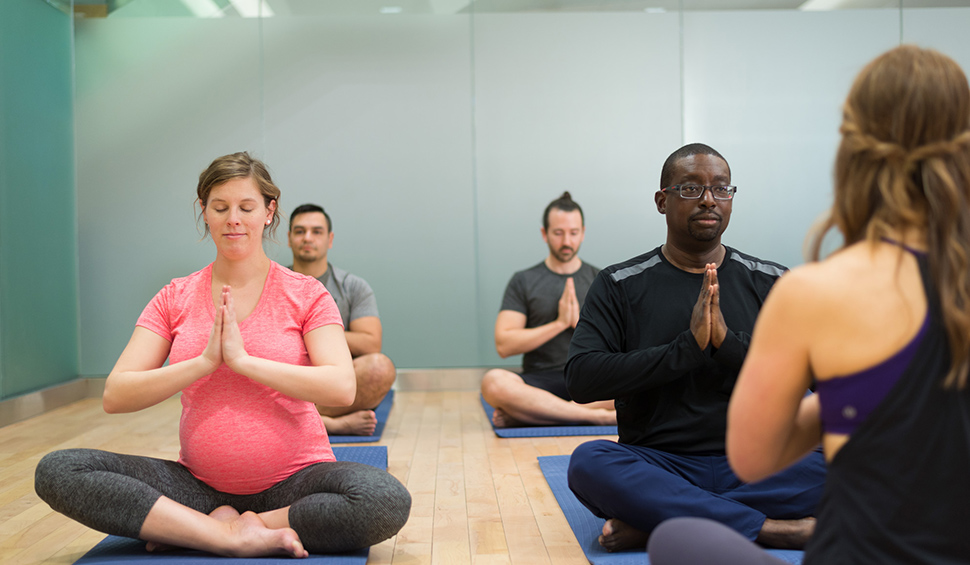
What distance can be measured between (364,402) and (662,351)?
2.15m

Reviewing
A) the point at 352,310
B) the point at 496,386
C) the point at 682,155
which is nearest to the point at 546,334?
the point at 496,386

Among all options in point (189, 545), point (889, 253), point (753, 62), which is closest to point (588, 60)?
point (753, 62)

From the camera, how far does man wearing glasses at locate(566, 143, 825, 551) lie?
76.6 inches

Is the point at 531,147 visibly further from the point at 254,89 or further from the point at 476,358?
the point at 254,89

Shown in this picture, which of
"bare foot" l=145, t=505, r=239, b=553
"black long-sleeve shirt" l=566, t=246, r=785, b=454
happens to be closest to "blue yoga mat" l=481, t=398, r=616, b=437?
"black long-sleeve shirt" l=566, t=246, r=785, b=454

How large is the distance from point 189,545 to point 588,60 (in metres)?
4.33

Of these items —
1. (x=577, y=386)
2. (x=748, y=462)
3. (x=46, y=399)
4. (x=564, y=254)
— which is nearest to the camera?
(x=748, y=462)

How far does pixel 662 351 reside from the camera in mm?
2020

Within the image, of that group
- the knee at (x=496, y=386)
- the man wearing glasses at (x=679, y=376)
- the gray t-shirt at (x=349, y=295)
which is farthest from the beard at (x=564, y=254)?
the man wearing glasses at (x=679, y=376)

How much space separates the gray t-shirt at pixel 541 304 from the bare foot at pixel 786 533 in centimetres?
206

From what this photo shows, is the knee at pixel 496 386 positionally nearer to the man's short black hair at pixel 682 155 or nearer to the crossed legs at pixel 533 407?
the crossed legs at pixel 533 407

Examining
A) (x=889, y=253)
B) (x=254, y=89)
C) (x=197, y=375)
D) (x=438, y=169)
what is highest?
(x=254, y=89)

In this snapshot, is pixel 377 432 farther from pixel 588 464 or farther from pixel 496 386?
pixel 588 464

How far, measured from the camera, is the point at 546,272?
420 cm
